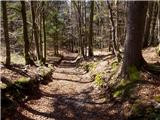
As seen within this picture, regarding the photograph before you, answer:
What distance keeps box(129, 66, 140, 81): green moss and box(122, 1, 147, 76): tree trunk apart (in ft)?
0.50

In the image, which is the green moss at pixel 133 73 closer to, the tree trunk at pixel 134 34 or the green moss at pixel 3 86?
the tree trunk at pixel 134 34

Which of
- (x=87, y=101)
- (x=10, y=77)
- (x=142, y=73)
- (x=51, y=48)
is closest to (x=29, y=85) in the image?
(x=10, y=77)

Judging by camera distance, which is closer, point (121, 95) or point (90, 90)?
point (121, 95)

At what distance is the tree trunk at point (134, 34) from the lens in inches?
417

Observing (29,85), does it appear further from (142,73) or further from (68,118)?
(142,73)

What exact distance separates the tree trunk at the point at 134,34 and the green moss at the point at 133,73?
153 mm

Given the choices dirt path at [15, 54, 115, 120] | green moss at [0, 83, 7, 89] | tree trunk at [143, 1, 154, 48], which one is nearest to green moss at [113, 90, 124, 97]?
dirt path at [15, 54, 115, 120]

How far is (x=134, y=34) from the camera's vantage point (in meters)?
10.8

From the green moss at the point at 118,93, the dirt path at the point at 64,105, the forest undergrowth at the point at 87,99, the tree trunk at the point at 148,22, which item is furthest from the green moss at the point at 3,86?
the tree trunk at the point at 148,22

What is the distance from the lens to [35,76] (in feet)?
44.5

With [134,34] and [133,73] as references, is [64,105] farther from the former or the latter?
[134,34]

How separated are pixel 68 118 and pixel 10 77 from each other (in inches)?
142

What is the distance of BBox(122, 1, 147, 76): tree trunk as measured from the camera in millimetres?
10602

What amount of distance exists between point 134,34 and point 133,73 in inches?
64.6
